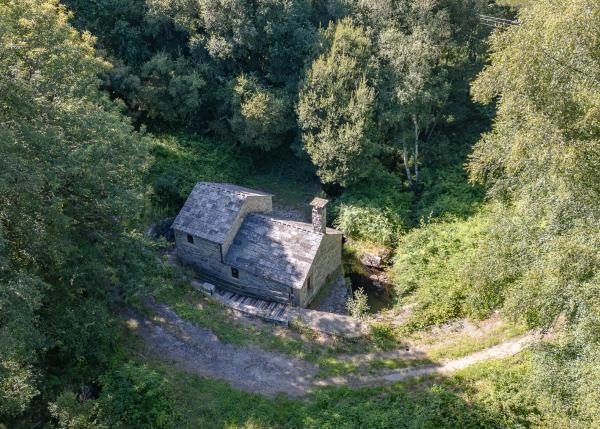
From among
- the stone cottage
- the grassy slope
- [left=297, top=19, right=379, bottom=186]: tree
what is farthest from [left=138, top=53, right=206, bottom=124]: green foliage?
the grassy slope

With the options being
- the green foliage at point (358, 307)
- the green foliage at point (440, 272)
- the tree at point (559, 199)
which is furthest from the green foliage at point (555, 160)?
the green foliage at point (358, 307)

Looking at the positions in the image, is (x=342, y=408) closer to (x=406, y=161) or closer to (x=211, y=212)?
(x=211, y=212)

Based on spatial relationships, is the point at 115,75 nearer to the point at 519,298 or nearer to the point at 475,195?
the point at 475,195

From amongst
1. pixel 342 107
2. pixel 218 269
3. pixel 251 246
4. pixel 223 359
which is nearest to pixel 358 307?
pixel 251 246

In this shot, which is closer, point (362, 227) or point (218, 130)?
point (362, 227)

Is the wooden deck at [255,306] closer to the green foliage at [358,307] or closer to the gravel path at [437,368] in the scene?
the green foliage at [358,307]

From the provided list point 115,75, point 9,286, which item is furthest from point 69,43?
point 9,286

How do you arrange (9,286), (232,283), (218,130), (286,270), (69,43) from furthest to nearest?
(218,130) → (232,283) → (286,270) → (69,43) → (9,286)
